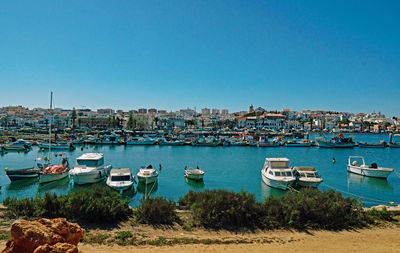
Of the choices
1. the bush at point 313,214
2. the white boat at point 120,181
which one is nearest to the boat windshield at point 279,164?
the bush at point 313,214

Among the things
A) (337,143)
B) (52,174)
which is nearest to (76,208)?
(52,174)

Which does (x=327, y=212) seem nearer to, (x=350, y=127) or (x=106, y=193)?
(x=106, y=193)

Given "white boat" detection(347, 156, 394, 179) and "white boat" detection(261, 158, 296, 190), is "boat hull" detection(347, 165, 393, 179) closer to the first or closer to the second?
"white boat" detection(347, 156, 394, 179)

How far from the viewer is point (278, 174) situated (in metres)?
23.5

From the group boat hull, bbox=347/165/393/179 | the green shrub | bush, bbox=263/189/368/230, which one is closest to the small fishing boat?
bush, bbox=263/189/368/230

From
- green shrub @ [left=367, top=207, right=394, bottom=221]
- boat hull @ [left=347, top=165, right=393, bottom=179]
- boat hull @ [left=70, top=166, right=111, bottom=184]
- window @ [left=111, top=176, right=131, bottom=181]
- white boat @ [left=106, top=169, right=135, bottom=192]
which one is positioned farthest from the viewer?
boat hull @ [left=347, top=165, right=393, bottom=179]

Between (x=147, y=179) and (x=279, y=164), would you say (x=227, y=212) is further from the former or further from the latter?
(x=279, y=164)

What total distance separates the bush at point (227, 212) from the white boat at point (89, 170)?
578 inches

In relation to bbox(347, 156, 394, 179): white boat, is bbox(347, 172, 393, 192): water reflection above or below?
below

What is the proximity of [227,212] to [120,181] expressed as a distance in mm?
11992

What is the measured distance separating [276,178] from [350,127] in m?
130

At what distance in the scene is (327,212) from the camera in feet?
40.1

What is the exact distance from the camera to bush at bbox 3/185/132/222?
38.5ft

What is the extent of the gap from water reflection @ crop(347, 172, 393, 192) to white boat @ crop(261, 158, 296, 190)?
6983 millimetres
